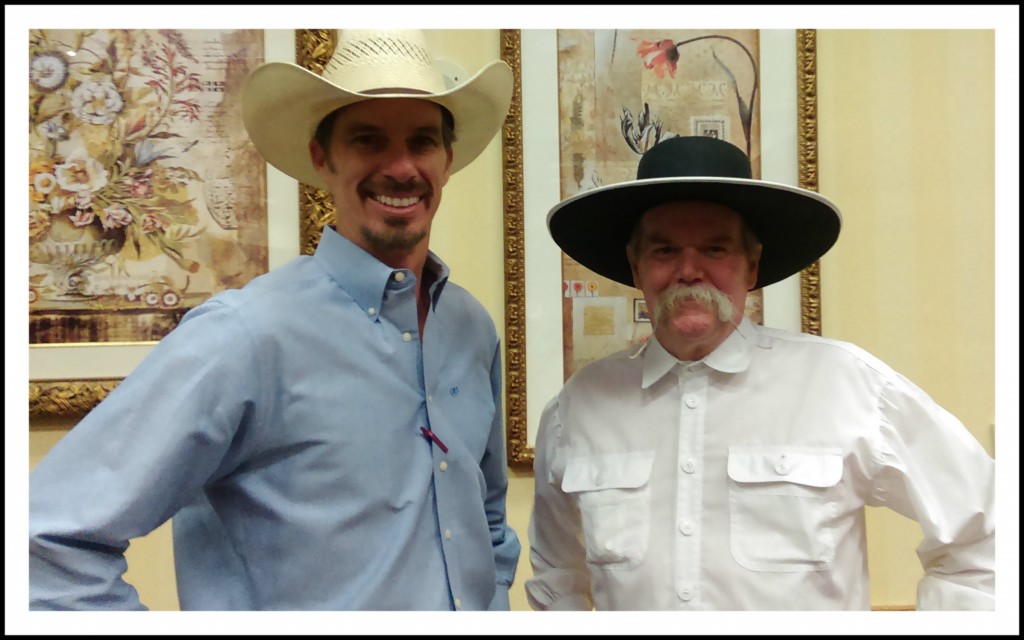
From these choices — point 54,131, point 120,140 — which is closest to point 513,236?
point 120,140

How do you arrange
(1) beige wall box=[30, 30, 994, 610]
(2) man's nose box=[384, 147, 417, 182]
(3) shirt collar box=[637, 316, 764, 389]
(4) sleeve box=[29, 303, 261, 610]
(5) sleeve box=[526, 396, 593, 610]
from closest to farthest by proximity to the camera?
(4) sleeve box=[29, 303, 261, 610] → (2) man's nose box=[384, 147, 417, 182] → (3) shirt collar box=[637, 316, 764, 389] → (5) sleeve box=[526, 396, 593, 610] → (1) beige wall box=[30, 30, 994, 610]

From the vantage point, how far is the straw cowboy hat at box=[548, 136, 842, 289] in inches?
45.2

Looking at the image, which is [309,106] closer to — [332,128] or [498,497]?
[332,128]

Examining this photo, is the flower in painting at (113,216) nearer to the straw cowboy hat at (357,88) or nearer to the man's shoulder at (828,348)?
the straw cowboy hat at (357,88)

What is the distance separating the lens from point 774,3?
1.16 meters

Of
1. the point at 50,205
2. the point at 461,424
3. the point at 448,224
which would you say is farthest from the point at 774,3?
the point at 50,205

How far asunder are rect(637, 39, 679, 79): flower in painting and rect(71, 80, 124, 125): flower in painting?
0.99 meters

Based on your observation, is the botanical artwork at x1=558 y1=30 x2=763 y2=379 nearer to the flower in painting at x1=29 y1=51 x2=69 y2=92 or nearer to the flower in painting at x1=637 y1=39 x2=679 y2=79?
the flower in painting at x1=637 y1=39 x2=679 y2=79

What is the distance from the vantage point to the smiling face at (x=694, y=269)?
1121 millimetres

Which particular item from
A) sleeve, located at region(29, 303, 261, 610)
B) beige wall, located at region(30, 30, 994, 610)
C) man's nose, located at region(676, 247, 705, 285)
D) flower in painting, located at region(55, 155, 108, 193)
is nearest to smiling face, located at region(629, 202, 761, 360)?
man's nose, located at region(676, 247, 705, 285)

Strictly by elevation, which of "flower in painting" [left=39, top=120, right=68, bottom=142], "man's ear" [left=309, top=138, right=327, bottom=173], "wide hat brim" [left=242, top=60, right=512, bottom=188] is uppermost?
"flower in painting" [left=39, top=120, right=68, bottom=142]

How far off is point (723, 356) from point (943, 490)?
1.12 ft

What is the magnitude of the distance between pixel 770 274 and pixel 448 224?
595mm

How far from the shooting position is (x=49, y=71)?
1451 millimetres
